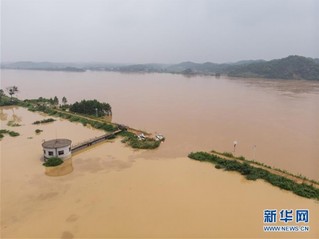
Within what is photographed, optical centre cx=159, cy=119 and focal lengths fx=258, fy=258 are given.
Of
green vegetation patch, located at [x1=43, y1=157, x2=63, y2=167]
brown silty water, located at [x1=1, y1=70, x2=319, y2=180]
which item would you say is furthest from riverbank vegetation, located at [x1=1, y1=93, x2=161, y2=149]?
green vegetation patch, located at [x1=43, y1=157, x2=63, y2=167]

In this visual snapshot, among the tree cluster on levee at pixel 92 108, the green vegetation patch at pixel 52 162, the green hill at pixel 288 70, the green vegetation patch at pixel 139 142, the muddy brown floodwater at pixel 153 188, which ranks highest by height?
the green hill at pixel 288 70

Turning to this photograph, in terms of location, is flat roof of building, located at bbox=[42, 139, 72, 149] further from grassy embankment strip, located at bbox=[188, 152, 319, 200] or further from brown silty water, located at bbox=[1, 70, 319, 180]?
grassy embankment strip, located at bbox=[188, 152, 319, 200]

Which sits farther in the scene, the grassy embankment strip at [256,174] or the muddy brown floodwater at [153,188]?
the grassy embankment strip at [256,174]

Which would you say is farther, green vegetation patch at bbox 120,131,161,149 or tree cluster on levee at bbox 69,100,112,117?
tree cluster on levee at bbox 69,100,112,117

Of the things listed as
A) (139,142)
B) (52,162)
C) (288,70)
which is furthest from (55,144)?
(288,70)

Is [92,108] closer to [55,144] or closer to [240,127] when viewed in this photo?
[55,144]

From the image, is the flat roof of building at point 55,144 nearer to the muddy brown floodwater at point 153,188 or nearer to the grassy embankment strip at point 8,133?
the muddy brown floodwater at point 153,188

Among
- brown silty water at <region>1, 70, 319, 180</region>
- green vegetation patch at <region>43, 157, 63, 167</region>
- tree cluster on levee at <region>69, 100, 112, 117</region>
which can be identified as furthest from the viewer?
tree cluster on levee at <region>69, 100, 112, 117</region>

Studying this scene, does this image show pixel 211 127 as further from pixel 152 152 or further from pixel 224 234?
pixel 224 234

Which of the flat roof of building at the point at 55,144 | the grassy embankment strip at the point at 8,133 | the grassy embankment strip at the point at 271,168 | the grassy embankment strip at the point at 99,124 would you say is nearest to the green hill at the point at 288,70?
the grassy embankment strip at the point at 99,124
